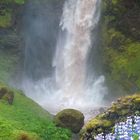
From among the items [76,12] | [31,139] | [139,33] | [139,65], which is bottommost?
[31,139]

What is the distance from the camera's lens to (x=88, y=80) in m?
31.7

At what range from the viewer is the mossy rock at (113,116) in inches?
418

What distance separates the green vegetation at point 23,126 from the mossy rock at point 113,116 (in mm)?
2658

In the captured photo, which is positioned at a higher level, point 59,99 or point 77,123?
point 59,99

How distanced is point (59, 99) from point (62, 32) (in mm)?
5839

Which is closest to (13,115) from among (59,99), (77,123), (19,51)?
(77,123)

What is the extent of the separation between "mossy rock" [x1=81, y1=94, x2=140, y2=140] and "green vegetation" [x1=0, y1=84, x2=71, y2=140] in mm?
2658

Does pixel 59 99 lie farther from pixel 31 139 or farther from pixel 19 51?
pixel 31 139

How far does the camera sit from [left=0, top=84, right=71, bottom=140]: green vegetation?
43.8ft

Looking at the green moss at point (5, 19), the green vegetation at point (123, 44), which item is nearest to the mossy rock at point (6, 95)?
the green vegetation at point (123, 44)

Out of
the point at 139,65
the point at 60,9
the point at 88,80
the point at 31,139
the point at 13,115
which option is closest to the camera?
the point at 31,139

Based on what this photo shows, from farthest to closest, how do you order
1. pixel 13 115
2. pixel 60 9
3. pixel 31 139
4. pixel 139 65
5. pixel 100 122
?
pixel 60 9
pixel 139 65
pixel 13 115
pixel 31 139
pixel 100 122

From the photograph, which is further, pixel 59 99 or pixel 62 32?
pixel 62 32

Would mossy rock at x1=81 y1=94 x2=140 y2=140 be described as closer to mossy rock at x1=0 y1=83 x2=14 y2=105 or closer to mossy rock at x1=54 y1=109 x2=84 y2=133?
mossy rock at x1=54 y1=109 x2=84 y2=133
